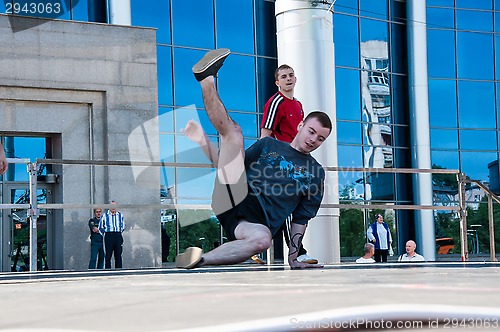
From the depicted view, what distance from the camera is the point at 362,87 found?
2511 centimetres

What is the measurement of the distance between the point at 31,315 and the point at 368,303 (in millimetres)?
885

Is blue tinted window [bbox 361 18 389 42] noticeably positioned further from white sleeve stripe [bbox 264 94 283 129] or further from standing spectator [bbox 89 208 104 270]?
white sleeve stripe [bbox 264 94 283 129]

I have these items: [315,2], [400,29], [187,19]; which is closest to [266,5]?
[187,19]

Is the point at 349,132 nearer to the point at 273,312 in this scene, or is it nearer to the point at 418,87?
the point at 418,87

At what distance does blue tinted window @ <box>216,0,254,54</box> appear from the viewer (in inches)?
895

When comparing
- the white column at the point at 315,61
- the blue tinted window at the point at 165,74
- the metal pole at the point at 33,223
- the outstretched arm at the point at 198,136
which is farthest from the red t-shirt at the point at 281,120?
the blue tinted window at the point at 165,74

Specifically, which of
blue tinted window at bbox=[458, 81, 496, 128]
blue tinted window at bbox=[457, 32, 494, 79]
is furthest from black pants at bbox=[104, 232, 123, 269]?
blue tinted window at bbox=[457, 32, 494, 79]

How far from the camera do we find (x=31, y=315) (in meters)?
2.25

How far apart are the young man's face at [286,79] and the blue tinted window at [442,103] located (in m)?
19.6

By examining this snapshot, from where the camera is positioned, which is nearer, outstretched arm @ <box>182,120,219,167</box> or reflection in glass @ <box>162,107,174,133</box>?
outstretched arm @ <box>182,120,219,167</box>

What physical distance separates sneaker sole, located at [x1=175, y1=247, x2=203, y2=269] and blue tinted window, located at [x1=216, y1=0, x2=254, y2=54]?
57.9ft

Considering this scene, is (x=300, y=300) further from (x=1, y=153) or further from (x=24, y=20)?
(x=24, y=20)

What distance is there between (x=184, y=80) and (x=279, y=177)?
16.0 meters

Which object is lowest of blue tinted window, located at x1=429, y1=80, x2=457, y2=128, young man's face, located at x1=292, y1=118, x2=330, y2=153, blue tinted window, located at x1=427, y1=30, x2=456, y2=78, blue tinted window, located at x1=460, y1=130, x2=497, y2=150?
young man's face, located at x1=292, y1=118, x2=330, y2=153
